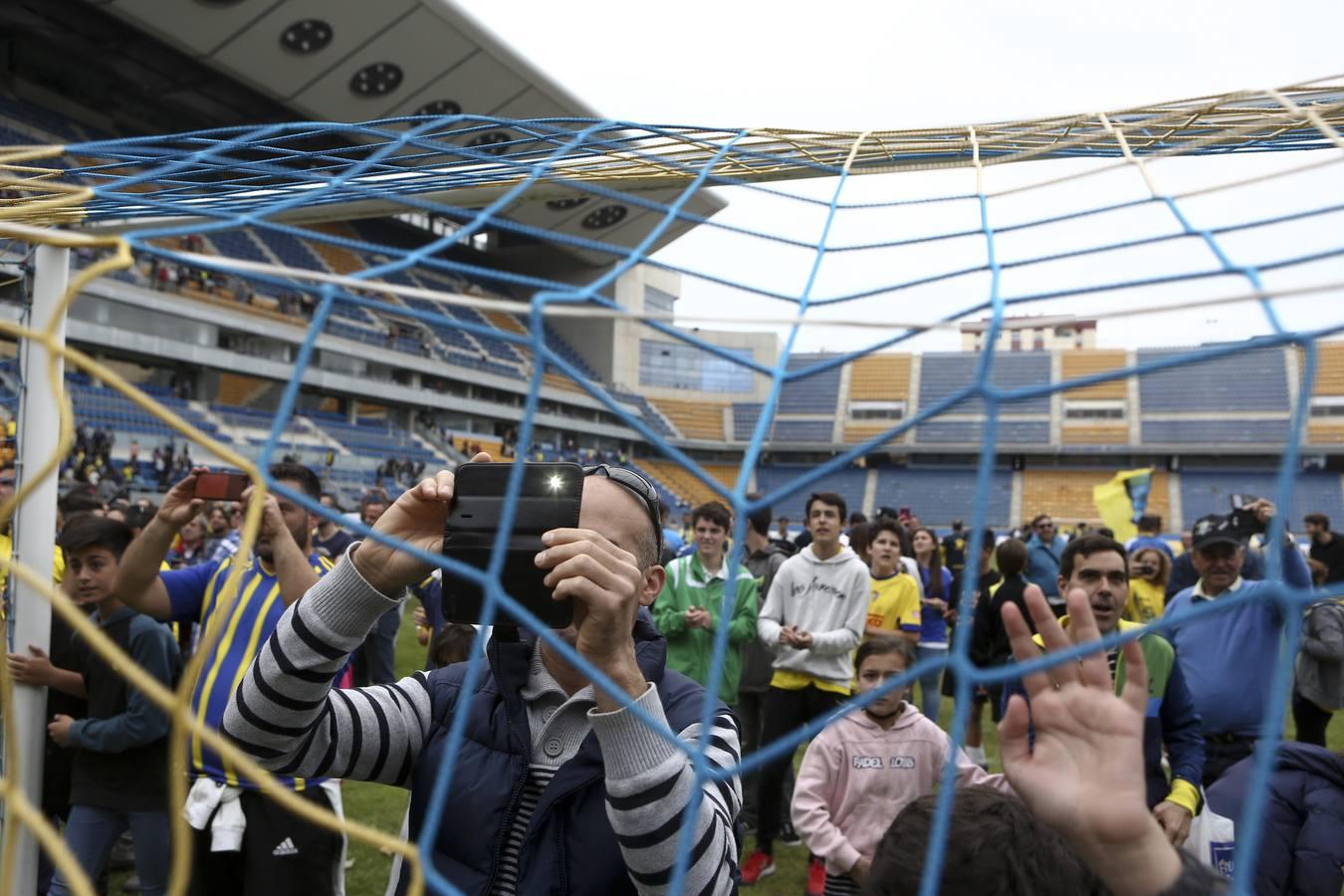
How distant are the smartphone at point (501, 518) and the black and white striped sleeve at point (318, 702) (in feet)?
0.61

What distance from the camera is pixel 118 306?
1877 centimetres

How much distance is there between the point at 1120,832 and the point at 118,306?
21952mm

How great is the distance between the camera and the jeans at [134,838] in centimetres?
264

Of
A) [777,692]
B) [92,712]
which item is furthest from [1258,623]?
[92,712]

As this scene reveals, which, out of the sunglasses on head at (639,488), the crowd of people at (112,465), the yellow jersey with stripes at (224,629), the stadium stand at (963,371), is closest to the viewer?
the sunglasses on head at (639,488)

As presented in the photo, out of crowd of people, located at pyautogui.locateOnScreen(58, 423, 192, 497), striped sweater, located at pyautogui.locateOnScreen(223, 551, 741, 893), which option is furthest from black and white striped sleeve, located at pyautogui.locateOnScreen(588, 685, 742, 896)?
crowd of people, located at pyautogui.locateOnScreen(58, 423, 192, 497)

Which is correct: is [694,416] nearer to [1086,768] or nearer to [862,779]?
[862,779]

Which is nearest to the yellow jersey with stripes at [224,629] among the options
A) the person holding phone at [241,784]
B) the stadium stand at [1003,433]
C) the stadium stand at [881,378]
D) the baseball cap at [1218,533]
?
the person holding phone at [241,784]

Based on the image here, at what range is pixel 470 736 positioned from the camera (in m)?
1.40

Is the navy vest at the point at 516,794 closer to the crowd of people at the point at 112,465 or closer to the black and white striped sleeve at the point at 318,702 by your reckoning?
the black and white striped sleeve at the point at 318,702

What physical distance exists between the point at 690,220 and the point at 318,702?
4.03 feet

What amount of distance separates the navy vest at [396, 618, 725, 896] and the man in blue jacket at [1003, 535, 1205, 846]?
5.67 feet

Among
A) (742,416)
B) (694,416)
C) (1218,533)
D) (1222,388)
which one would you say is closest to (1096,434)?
(1222,388)

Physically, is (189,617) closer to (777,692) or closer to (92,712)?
(92,712)
